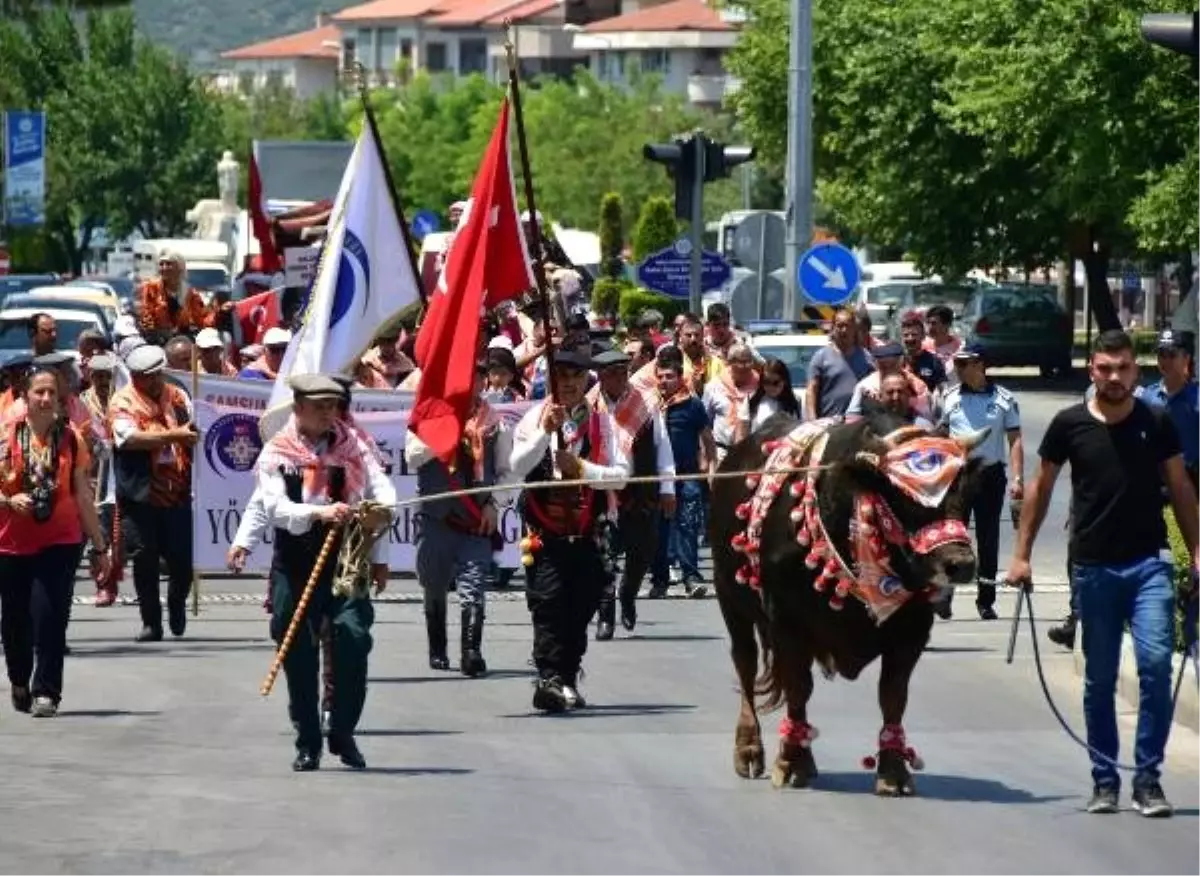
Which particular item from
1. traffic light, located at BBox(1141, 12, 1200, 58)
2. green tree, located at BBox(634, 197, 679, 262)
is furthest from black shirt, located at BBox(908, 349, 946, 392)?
green tree, located at BBox(634, 197, 679, 262)

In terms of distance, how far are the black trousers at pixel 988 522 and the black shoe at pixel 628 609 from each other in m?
2.13

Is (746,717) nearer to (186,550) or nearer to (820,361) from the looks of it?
(186,550)

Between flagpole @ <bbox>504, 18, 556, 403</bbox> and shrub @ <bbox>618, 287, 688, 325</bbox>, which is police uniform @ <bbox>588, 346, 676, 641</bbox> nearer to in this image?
flagpole @ <bbox>504, 18, 556, 403</bbox>

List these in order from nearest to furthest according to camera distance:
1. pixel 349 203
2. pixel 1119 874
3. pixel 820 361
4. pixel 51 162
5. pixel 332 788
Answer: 1. pixel 1119 874
2. pixel 332 788
3. pixel 349 203
4. pixel 820 361
5. pixel 51 162

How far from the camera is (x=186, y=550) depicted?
19.0 metres

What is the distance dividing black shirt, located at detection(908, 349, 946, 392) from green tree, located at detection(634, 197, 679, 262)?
1278 inches

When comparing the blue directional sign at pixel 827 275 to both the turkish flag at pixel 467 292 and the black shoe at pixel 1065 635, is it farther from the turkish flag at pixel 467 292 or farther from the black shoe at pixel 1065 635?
the turkish flag at pixel 467 292

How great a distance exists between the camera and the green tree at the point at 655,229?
55094 mm

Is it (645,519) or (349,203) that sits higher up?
(349,203)

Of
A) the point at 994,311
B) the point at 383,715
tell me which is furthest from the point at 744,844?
the point at 994,311

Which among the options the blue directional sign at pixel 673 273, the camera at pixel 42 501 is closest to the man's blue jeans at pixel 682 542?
the camera at pixel 42 501

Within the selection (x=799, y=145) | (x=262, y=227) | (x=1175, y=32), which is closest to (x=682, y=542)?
(x=1175, y=32)

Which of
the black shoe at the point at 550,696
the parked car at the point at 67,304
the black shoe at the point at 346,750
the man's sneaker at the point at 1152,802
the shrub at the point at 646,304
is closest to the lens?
the man's sneaker at the point at 1152,802

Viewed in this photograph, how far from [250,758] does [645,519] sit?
5.01m
